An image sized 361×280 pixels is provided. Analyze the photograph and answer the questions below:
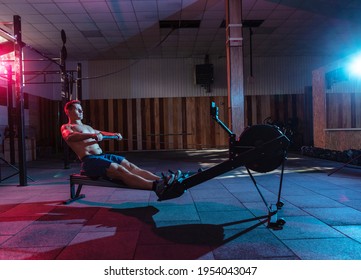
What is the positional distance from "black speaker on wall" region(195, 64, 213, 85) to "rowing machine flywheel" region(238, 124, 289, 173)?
12740mm

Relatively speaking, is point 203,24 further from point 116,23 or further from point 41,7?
point 41,7

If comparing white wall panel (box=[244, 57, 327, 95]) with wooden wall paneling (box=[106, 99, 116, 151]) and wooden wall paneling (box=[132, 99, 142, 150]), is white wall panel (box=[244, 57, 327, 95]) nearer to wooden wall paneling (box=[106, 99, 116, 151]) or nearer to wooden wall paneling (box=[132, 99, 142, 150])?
wooden wall paneling (box=[132, 99, 142, 150])

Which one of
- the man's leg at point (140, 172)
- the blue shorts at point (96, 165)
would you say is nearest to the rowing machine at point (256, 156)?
the man's leg at point (140, 172)

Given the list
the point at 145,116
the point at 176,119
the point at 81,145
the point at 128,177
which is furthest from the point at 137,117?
the point at 128,177

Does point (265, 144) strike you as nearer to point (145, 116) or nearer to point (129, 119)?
point (145, 116)

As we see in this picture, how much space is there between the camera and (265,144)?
3.47m

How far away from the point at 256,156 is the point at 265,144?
16 centimetres

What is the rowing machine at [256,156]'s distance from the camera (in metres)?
3.47

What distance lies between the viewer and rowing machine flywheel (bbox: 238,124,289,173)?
11.4 feet

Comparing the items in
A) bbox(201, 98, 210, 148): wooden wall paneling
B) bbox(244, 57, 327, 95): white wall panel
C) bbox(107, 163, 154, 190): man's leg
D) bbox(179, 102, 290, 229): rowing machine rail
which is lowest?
bbox(107, 163, 154, 190): man's leg

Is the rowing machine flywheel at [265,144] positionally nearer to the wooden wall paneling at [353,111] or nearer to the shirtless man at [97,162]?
the shirtless man at [97,162]

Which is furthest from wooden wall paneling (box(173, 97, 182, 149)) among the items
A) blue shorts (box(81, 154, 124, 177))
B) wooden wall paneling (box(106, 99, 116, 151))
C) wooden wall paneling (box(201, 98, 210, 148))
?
blue shorts (box(81, 154, 124, 177))

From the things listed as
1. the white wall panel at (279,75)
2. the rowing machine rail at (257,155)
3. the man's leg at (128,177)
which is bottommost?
the man's leg at (128,177)

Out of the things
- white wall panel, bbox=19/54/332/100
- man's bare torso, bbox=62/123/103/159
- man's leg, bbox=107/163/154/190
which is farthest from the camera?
white wall panel, bbox=19/54/332/100
